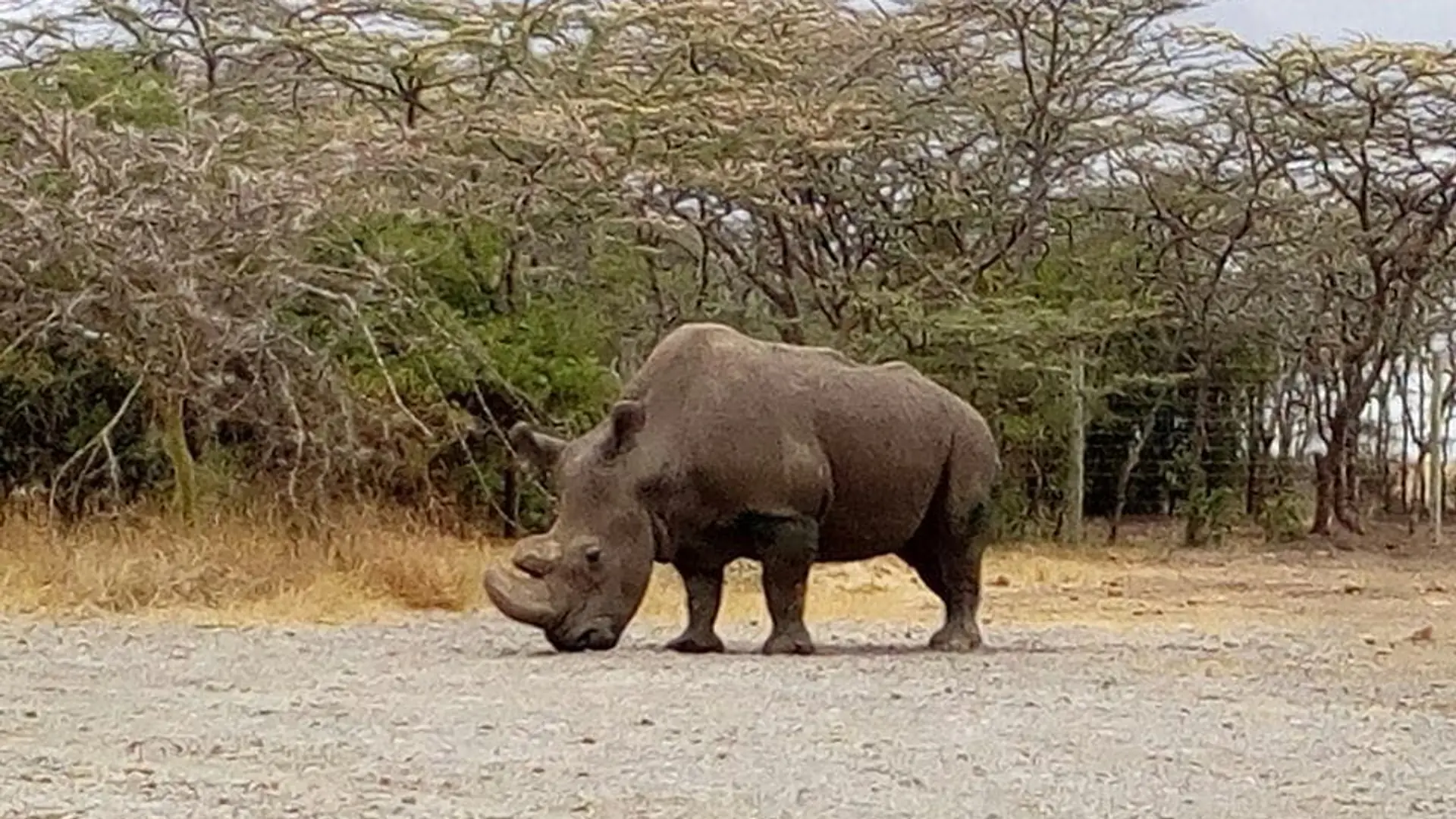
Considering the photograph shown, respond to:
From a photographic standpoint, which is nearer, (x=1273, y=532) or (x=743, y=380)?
(x=743, y=380)

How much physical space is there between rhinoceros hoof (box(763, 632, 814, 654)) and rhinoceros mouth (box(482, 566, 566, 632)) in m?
1.09

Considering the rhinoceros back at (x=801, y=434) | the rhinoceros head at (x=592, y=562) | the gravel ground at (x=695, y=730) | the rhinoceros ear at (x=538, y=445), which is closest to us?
the gravel ground at (x=695, y=730)

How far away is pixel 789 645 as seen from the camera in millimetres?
12633

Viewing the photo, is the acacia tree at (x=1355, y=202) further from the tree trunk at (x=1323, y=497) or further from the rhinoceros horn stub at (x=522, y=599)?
the rhinoceros horn stub at (x=522, y=599)

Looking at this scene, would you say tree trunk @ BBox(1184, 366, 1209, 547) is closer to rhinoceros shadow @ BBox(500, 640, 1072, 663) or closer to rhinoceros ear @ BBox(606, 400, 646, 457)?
rhinoceros shadow @ BBox(500, 640, 1072, 663)

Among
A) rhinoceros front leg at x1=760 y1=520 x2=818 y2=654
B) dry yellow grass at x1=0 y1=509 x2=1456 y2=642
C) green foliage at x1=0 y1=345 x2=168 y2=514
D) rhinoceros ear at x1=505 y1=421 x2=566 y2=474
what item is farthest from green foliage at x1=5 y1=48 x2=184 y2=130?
rhinoceros front leg at x1=760 y1=520 x2=818 y2=654

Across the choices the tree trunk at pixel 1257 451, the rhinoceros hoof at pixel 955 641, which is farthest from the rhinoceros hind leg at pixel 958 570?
the tree trunk at pixel 1257 451

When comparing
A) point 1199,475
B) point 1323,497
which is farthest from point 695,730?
point 1323,497

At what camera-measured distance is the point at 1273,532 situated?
29156 millimetres

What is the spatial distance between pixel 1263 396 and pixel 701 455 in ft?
65.8

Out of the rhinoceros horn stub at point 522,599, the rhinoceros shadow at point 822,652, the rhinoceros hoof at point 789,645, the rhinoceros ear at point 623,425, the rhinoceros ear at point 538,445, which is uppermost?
the rhinoceros ear at point 623,425

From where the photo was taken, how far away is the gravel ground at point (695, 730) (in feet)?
23.7

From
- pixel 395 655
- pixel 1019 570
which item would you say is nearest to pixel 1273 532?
pixel 1019 570

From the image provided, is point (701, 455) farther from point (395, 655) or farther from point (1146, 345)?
point (1146, 345)
